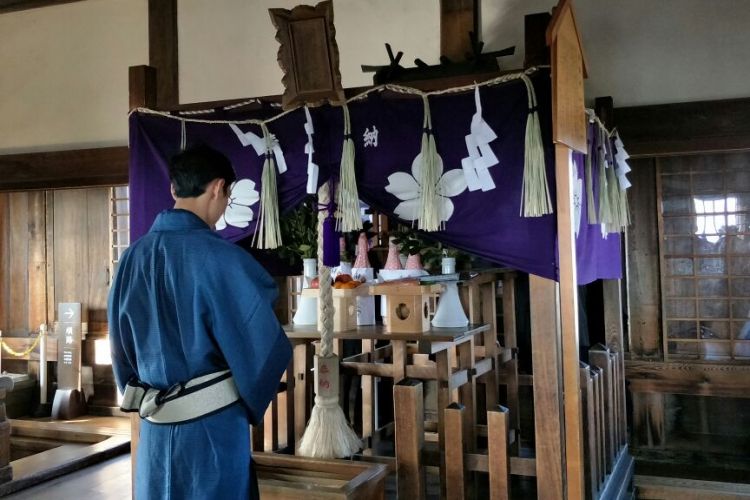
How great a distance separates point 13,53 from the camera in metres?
5.79

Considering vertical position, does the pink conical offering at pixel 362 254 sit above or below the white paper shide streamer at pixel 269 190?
below

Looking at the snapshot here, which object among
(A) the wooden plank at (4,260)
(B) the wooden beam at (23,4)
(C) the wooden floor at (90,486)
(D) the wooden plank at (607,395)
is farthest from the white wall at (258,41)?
(A) the wooden plank at (4,260)

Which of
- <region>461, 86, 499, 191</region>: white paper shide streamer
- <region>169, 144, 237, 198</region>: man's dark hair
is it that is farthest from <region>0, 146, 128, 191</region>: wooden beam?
<region>461, 86, 499, 191</region>: white paper shide streamer

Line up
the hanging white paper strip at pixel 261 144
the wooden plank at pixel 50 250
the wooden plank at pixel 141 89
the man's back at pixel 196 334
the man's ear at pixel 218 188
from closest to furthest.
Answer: the man's back at pixel 196 334 < the man's ear at pixel 218 188 < the hanging white paper strip at pixel 261 144 < the wooden plank at pixel 141 89 < the wooden plank at pixel 50 250

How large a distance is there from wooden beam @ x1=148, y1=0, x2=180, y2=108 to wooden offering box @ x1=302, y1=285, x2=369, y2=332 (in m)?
2.36

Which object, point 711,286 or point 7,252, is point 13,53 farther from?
point 711,286

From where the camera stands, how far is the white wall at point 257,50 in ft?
13.9

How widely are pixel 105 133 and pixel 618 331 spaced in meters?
4.40

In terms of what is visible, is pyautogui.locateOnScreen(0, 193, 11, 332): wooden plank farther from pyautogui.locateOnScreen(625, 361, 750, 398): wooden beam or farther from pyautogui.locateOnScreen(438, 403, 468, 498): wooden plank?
pyautogui.locateOnScreen(625, 361, 750, 398): wooden beam

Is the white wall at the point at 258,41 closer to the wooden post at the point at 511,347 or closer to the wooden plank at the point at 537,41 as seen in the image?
the wooden plank at the point at 537,41

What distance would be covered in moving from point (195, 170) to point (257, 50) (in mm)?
2850

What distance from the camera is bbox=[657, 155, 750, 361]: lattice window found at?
4.41 m

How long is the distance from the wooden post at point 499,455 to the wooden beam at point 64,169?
3736 millimetres

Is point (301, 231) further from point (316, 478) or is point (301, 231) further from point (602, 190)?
point (602, 190)
